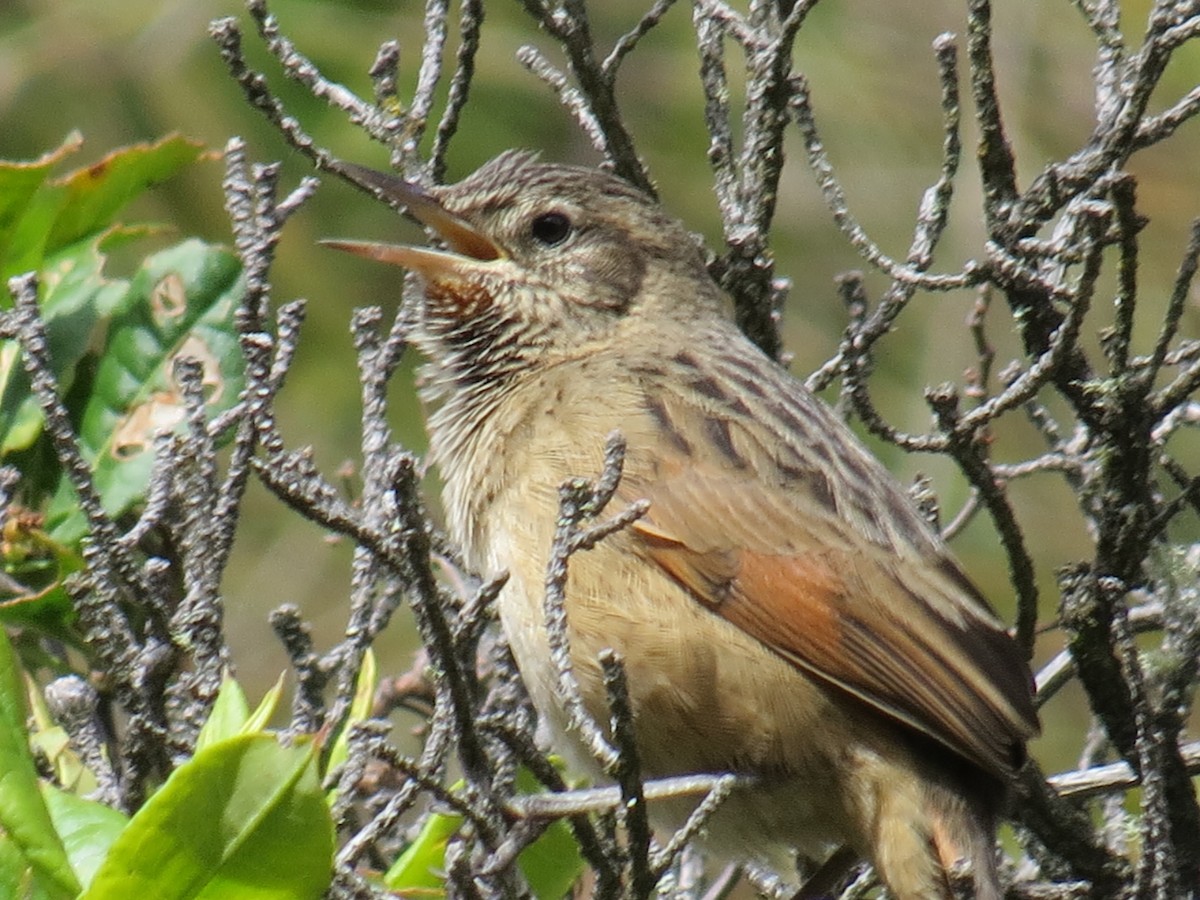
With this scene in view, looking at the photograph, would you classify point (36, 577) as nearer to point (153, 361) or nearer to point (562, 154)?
point (153, 361)

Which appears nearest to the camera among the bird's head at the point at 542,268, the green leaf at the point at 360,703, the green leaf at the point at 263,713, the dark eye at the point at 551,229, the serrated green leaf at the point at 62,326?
the green leaf at the point at 263,713

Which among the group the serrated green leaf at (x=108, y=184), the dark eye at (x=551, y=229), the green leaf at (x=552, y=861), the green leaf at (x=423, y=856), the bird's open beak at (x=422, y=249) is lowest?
the green leaf at (x=423, y=856)

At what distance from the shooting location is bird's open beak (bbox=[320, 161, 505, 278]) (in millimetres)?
3889

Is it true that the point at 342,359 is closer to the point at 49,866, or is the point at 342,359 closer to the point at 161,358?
the point at 161,358

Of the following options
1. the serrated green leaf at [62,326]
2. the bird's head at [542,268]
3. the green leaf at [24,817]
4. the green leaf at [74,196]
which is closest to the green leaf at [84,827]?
the green leaf at [24,817]

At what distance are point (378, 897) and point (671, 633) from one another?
107 cm

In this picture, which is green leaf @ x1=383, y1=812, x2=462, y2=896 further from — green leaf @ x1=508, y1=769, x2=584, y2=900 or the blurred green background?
the blurred green background

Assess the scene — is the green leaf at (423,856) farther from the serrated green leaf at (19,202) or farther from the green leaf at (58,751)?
the serrated green leaf at (19,202)

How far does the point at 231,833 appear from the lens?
253cm

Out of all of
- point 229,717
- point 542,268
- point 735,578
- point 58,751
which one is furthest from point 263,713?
point 542,268

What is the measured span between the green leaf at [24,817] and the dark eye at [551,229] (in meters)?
2.23

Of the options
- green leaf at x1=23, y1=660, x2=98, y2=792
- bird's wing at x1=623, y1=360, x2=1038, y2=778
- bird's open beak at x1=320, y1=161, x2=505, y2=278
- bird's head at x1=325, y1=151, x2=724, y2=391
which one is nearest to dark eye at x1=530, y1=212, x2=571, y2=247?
bird's head at x1=325, y1=151, x2=724, y2=391

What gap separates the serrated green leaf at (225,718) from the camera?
2883 millimetres

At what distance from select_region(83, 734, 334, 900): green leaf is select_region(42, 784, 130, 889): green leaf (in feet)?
0.56
